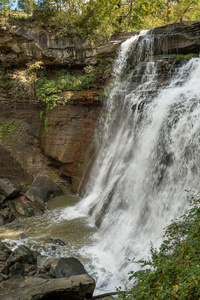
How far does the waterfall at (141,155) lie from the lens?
6.62 meters

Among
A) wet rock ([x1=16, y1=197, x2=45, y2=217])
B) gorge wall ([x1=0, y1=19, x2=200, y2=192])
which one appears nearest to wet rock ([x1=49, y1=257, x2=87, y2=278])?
wet rock ([x1=16, y1=197, x2=45, y2=217])

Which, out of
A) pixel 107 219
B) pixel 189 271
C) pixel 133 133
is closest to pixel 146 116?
pixel 133 133

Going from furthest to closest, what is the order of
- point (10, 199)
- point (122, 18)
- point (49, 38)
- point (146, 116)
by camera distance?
1. point (122, 18)
2. point (49, 38)
3. point (10, 199)
4. point (146, 116)

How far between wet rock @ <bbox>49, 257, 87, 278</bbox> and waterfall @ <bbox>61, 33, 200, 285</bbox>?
81cm

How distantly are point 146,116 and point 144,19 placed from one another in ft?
41.7

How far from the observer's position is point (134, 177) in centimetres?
816

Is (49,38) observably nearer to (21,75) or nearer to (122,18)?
(21,75)

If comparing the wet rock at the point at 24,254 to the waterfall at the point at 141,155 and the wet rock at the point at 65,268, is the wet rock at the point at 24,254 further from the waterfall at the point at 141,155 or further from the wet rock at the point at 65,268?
the waterfall at the point at 141,155

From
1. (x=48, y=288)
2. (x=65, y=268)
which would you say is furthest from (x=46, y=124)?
(x=48, y=288)

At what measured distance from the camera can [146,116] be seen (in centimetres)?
880

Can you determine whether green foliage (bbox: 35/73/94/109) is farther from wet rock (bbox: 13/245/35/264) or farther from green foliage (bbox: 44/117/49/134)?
wet rock (bbox: 13/245/35/264)

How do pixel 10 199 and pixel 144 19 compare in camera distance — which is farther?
pixel 144 19

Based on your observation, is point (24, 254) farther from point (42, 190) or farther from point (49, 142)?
point (49, 142)

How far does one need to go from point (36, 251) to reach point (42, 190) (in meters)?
4.40
